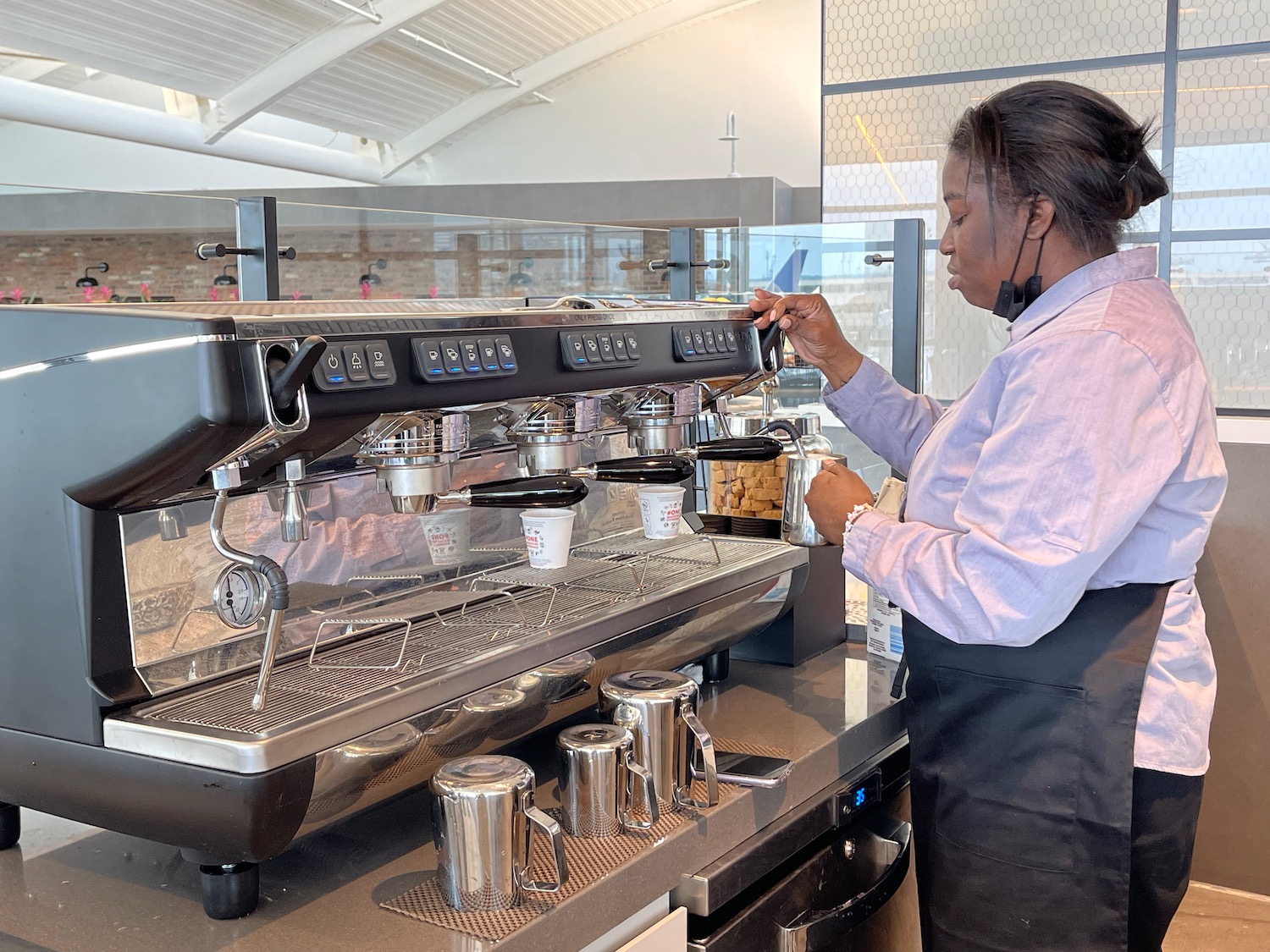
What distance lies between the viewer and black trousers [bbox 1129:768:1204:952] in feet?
4.72

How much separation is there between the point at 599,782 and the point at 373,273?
6689 millimetres

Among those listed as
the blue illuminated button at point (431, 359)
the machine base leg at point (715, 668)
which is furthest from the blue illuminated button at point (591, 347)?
the machine base leg at point (715, 668)

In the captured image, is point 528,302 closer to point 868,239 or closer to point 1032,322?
point 1032,322

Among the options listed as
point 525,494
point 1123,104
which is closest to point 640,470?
point 525,494

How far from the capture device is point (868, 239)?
2631mm

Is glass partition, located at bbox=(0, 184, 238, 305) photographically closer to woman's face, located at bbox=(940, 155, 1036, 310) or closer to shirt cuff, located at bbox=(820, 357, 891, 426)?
shirt cuff, located at bbox=(820, 357, 891, 426)

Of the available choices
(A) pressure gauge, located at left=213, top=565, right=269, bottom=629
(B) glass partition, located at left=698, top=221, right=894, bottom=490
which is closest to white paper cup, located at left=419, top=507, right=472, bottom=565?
(A) pressure gauge, located at left=213, top=565, right=269, bottom=629

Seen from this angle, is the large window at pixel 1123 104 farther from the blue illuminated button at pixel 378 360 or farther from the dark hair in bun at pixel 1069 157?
the blue illuminated button at pixel 378 360

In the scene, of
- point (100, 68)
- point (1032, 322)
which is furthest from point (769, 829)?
point (100, 68)

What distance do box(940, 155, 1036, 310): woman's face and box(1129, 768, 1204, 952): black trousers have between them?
0.61 m

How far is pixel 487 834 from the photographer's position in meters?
1.16

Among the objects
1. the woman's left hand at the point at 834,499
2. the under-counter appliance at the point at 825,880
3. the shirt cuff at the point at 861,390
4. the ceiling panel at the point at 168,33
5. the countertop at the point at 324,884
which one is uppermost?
the ceiling panel at the point at 168,33

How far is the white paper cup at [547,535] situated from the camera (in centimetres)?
155

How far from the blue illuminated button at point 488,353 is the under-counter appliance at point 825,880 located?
0.62m
